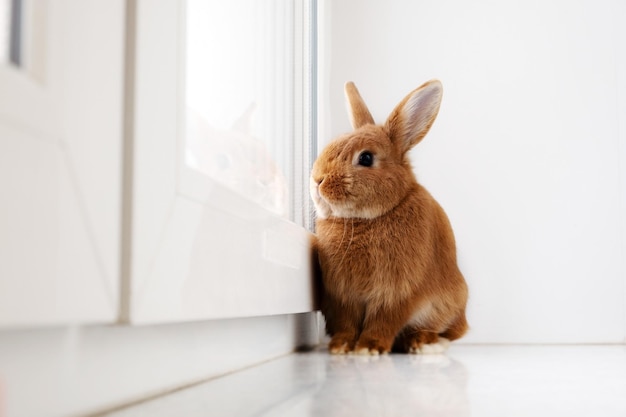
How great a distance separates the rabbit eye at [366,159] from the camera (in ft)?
5.02

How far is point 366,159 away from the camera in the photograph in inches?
60.4

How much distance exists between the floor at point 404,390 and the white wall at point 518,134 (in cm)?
84

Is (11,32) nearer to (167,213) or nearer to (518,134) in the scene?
(167,213)

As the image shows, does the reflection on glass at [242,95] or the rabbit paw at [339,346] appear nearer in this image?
the reflection on glass at [242,95]

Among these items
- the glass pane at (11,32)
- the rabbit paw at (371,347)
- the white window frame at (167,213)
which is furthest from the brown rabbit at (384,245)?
the glass pane at (11,32)

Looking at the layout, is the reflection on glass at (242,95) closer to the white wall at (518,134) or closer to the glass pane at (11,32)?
the glass pane at (11,32)

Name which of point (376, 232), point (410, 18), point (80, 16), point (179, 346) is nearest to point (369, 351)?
point (376, 232)

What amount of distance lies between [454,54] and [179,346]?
5.29 ft

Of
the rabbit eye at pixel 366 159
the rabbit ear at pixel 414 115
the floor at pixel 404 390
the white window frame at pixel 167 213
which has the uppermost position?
the rabbit ear at pixel 414 115

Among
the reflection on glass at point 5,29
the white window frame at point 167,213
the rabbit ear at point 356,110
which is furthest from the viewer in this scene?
the rabbit ear at point 356,110

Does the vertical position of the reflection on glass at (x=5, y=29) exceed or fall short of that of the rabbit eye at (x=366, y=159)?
it falls short

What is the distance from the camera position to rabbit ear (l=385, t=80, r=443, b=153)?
1555 mm

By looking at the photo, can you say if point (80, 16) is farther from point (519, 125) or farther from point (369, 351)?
point (519, 125)

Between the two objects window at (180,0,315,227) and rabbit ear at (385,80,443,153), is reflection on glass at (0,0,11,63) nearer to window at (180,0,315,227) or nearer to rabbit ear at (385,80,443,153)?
window at (180,0,315,227)
